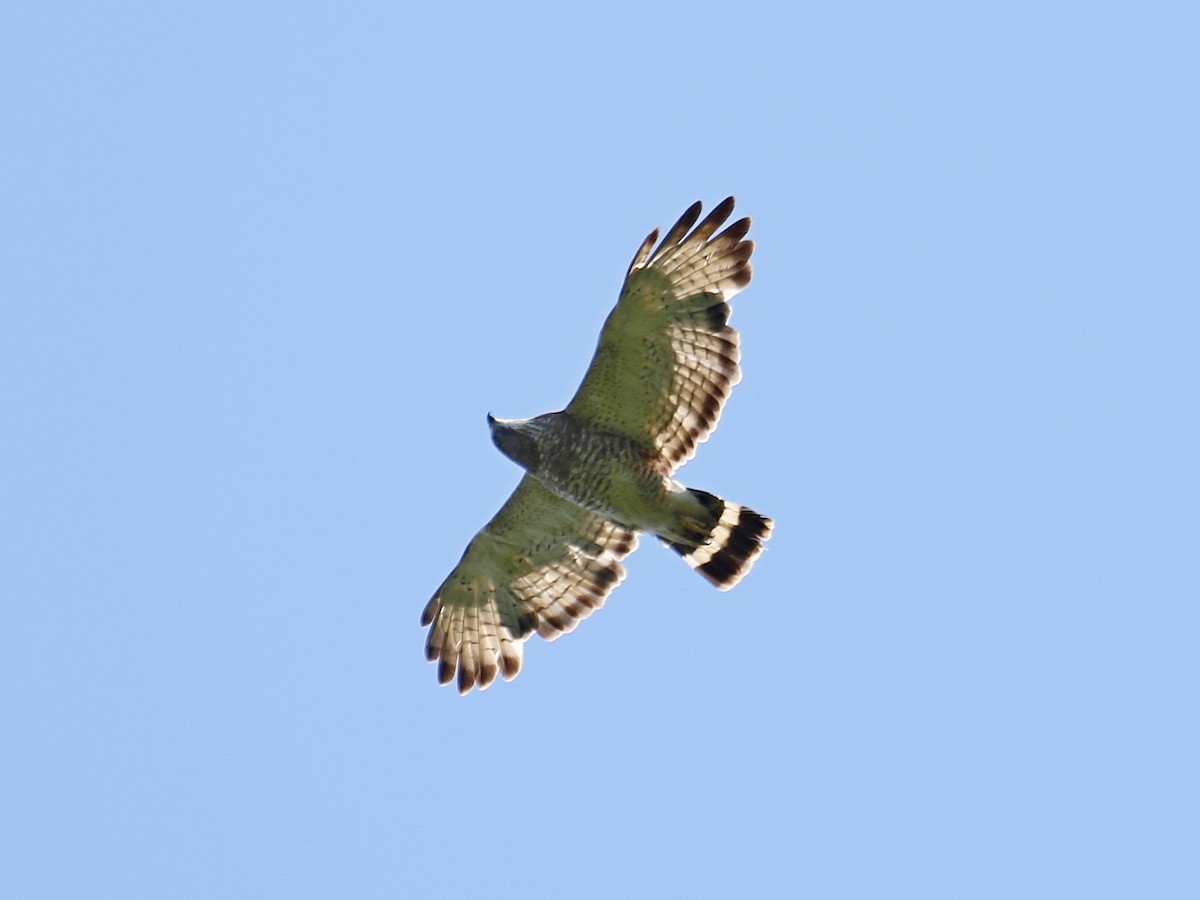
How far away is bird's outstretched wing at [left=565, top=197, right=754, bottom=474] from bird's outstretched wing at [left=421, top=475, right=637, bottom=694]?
1.32 metres

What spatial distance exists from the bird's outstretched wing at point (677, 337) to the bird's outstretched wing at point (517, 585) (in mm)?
1322

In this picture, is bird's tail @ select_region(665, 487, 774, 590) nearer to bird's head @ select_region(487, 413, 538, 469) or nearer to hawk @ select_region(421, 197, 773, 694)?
hawk @ select_region(421, 197, 773, 694)

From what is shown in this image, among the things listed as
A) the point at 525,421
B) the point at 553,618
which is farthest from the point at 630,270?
the point at 553,618

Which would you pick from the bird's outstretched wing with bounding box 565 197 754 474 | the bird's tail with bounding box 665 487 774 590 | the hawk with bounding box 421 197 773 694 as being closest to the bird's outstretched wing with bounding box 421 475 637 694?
the hawk with bounding box 421 197 773 694

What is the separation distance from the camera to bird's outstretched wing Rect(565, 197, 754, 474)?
13641mm

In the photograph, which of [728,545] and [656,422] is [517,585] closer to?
[728,545]

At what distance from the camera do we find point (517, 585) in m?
15.5

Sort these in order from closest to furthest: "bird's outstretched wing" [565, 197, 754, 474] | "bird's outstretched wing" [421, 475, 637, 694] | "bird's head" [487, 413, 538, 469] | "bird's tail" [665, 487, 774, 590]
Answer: "bird's outstretched wing" [565, 197, 754, 474]
"bird's head" [487, 413, 538, 469]
"bird's tail" [665, 487, 774, 590]
"bird's outstretched wing" [421, 475, 637, 694]

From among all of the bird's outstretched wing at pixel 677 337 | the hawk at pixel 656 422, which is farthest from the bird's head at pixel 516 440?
the bird's outstretched wing at pixel 677 337

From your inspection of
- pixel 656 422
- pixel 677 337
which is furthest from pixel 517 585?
pixel 677 337

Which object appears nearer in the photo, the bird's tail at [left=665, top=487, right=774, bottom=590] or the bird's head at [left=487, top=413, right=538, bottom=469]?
the bird's head at [left=487, top=413, right=538, bottom=469]

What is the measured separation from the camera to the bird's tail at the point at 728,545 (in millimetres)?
14328

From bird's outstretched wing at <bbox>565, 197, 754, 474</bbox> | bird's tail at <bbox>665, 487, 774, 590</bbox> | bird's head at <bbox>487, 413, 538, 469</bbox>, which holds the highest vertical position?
bird's outstretched wing at <bbox>565, 197, 754, 474</bbox>

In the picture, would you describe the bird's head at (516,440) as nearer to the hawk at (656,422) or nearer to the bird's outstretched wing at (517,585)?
the hawk at (656,422)
